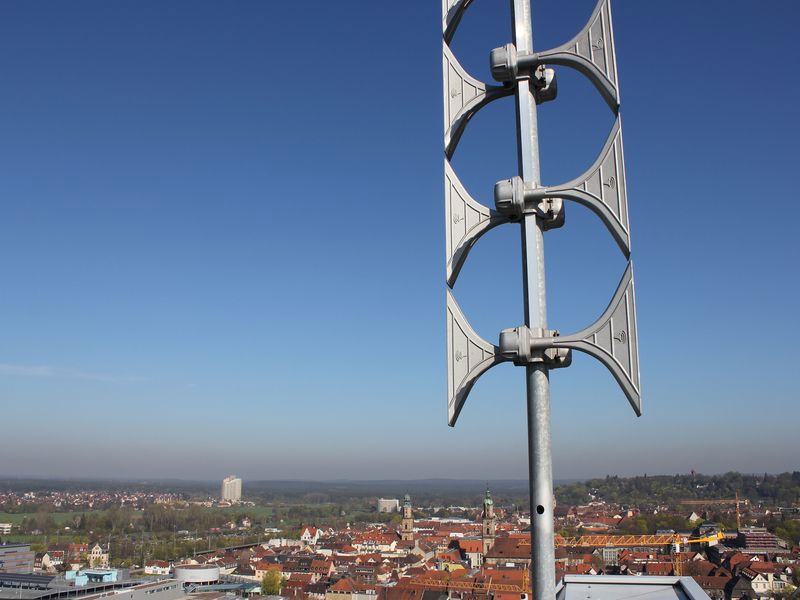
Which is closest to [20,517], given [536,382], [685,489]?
[685,489]

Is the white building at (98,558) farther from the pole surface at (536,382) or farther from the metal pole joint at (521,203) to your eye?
the metal pole joint at (521,203)

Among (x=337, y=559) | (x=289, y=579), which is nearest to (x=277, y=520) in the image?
(x=337, y=559)

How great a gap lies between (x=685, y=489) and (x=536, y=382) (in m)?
162

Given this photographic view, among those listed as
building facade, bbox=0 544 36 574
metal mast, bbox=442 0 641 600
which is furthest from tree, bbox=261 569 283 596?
metal mast, bbox=442 0 641 600

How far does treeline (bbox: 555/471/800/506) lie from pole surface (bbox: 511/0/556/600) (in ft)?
441

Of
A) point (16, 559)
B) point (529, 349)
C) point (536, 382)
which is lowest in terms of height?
point (16, 559)

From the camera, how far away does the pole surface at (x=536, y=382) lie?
454cm

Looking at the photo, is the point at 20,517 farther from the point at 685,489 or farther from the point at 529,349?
the point at 529,349

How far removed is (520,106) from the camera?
5.19m

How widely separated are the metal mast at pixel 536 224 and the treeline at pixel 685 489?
135 metres

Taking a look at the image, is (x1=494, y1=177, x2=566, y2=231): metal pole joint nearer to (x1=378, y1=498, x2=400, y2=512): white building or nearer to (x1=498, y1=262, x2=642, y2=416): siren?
(x1=498, y1=262, x2=642, y2=416): siren

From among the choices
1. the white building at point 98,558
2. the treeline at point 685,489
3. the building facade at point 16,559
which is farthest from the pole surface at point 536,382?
the treeline at point 685,489

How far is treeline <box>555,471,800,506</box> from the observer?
134 meters

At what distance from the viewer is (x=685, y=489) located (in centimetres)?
15112
